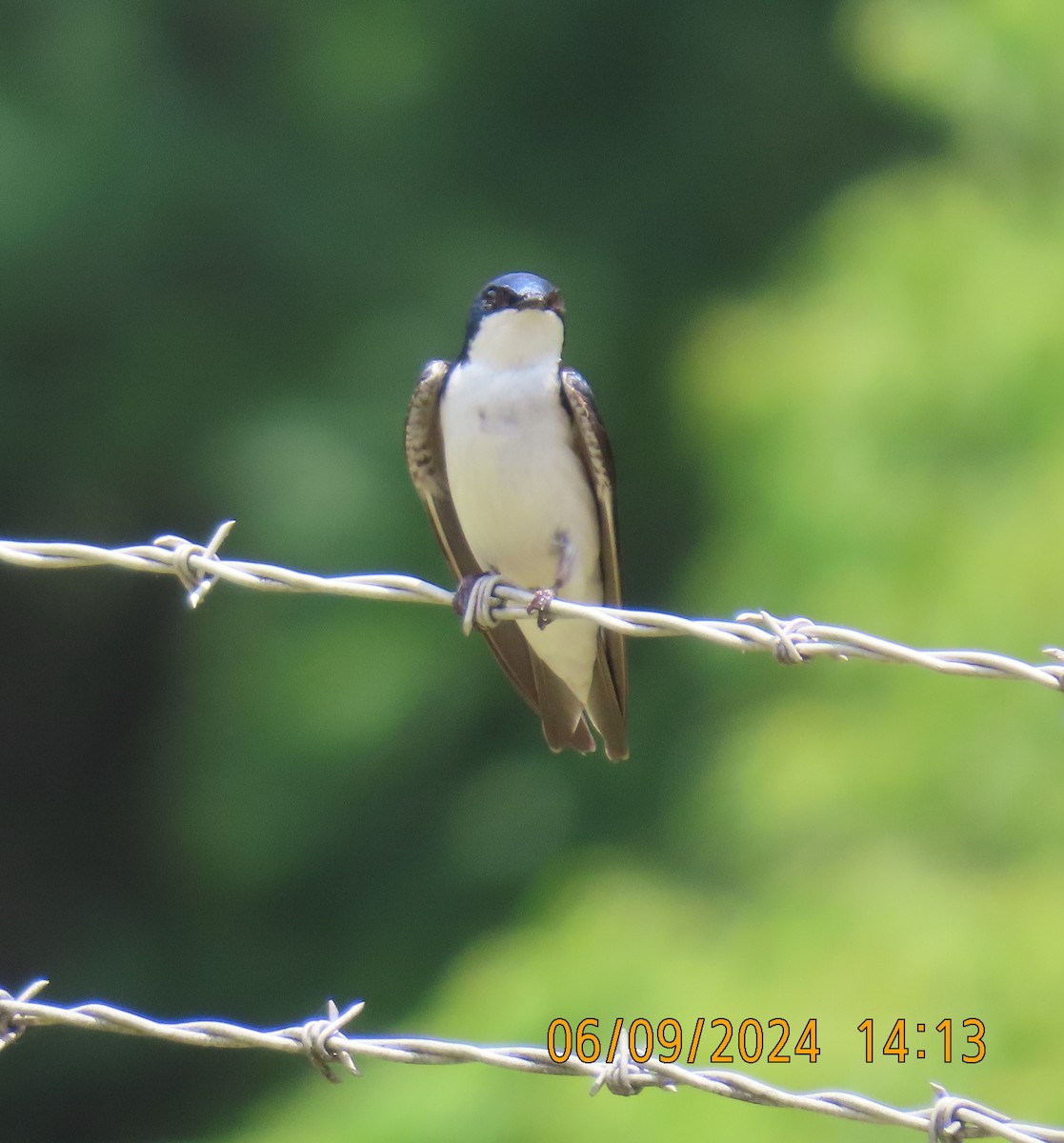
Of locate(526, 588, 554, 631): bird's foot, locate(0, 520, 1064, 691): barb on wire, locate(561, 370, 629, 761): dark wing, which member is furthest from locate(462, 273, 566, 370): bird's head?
locate(0, 520, 1064, 691): barb on wire

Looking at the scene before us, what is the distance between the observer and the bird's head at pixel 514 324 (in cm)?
429

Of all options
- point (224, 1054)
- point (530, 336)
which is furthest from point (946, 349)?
point (224, 1054)

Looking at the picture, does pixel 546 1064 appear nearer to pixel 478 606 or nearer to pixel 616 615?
pixel 616 615

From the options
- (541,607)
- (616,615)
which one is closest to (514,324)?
(541,607)

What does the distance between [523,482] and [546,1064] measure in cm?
191

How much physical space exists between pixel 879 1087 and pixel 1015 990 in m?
0.42

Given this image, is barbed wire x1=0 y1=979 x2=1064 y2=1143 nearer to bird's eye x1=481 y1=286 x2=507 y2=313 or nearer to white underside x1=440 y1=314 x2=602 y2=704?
white underside x1=440 y1=314 x2=602 y2=704

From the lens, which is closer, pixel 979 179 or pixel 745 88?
pixel 979 179

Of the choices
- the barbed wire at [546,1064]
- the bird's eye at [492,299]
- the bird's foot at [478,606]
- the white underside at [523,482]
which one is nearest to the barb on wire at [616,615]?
the bird's foot at [478,606]

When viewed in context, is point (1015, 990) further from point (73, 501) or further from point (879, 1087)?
point (73, 501)

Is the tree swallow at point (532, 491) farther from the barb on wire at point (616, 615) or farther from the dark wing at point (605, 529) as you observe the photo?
the barb on wire at point (616, 615)

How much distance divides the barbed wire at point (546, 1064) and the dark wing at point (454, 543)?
1827mm

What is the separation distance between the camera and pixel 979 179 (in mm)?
6656

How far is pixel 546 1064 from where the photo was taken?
237cm
